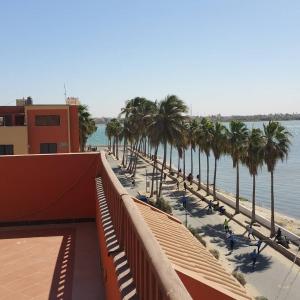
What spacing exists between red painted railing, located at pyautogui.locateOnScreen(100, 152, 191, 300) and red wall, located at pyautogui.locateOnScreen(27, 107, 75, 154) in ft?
97.6

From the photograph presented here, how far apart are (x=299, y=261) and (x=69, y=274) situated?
75.4 feet

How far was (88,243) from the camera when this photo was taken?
11648 mm

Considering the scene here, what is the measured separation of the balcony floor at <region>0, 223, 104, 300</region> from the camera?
28.4 ft

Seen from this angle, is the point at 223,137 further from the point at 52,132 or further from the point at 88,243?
the point at 88,243

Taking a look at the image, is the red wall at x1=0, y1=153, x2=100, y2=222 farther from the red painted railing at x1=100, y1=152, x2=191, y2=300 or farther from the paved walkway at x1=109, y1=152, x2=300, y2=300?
the paved walkway at x1=109, y1=152, x2=300, y2=300

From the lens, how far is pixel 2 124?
38.6 metres

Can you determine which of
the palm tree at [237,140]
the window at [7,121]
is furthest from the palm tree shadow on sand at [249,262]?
the window at [7,121]

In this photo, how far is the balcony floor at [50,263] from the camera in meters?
8.65

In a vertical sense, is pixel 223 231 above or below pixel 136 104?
below

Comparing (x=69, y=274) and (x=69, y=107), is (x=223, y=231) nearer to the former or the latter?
(x=69, y=107)

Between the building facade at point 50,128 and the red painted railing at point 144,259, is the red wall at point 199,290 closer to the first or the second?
the red painted railing at point 144,259

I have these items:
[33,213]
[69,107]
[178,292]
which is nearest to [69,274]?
[33,213]

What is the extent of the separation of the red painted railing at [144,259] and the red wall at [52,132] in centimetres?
2974

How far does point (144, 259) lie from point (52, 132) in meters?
33.1
